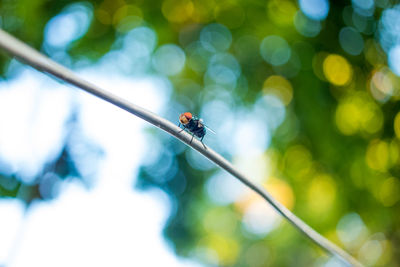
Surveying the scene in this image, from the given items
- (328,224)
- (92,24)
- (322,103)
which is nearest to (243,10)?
(322,103)

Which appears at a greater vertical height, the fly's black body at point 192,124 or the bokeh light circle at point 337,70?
the bokeh light circle at point 337,70

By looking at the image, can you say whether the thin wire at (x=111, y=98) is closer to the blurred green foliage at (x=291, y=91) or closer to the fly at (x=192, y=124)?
the fly at (x=192, y=124)

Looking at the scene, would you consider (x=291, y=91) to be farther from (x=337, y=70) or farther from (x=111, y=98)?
(x=111, y=98)

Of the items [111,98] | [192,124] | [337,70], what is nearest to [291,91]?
[337,70]

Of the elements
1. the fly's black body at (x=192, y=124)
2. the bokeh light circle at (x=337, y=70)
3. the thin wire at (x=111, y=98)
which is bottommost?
the fly's black body at (x=192, y=124)

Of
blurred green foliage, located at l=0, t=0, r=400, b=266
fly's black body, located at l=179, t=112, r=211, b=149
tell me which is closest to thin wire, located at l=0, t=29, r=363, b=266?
fly's black body, located at l=179, t=112, r=211, b=149

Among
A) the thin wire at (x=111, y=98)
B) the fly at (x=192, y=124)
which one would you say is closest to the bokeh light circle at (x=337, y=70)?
the fly at (x=192, y=124)

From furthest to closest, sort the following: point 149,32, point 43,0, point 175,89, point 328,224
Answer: point 175,89
point 149,32
point 328,224
point 43,0

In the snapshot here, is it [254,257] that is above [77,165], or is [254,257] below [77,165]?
below

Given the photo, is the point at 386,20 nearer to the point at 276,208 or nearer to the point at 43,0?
the point at 43,0
